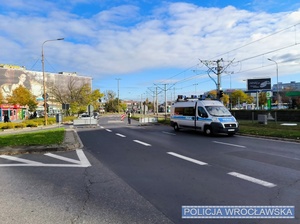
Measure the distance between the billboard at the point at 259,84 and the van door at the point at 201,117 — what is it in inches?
1728

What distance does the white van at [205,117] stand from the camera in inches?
688

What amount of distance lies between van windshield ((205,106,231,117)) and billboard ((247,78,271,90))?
43706mm

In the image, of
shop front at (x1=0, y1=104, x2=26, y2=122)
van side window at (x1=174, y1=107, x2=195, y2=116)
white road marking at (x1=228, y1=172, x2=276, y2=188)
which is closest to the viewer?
white road marking at (x1=228, y1=172, x2=276, y2=188)

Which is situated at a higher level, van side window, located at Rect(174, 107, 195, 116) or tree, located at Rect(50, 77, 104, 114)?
tree, located at Rect(50, 77, 104, 114)

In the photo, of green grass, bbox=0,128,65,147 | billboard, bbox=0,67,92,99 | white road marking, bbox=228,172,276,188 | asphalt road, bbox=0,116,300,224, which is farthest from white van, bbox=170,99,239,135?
billboard, bbox=0,67,92,99

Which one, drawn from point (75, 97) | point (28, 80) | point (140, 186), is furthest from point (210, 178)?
point (28, 80)

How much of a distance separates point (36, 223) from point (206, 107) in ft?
52.3

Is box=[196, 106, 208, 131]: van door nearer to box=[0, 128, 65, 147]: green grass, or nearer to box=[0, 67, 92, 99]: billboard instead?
box=[0, 128, 65, 147]: green grass

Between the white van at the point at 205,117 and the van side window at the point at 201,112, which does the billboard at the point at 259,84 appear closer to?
the white van at the point at 205,117

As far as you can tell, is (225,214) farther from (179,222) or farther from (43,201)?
(43,201)

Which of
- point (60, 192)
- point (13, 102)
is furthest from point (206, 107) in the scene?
point (13, 102)

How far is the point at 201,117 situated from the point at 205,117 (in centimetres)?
49

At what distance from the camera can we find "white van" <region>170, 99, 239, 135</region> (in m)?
17.5

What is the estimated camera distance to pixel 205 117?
61.1 ft
